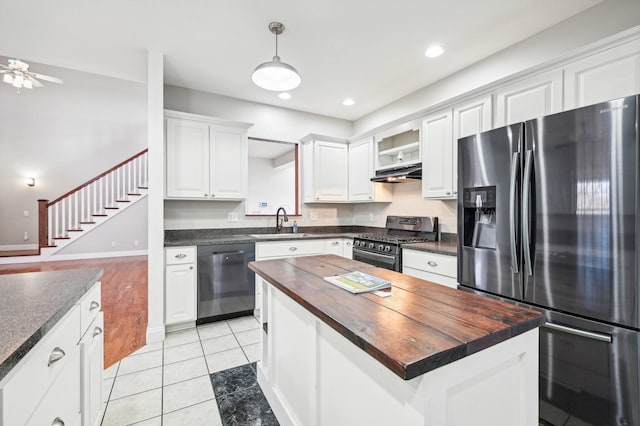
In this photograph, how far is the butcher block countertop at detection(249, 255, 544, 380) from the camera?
2.48 feet

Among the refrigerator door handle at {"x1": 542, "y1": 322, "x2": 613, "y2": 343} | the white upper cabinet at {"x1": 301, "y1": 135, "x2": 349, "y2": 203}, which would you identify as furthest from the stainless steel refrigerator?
the white upper cabinet at {"x1": 301, "y1": 135, "x2": 349, "y2": 203}

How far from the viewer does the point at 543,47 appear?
2430 mm

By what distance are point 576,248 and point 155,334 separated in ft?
11.3

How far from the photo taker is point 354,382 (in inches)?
41.6

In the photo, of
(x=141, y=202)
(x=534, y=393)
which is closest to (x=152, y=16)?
(x=534, y=393)

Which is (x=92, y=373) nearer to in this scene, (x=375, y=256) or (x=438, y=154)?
(x=375, y=256)

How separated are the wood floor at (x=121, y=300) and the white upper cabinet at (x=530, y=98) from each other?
12.9 feet

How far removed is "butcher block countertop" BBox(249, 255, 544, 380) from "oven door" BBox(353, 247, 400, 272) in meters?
1.48

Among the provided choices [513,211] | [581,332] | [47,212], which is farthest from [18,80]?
[581,332]

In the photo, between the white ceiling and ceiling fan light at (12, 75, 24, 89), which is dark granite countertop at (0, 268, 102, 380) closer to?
the white ceiling

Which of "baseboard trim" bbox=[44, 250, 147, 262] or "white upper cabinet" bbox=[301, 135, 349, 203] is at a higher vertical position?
"white upper cabinet" bbox=[301, 135, 349, 203]

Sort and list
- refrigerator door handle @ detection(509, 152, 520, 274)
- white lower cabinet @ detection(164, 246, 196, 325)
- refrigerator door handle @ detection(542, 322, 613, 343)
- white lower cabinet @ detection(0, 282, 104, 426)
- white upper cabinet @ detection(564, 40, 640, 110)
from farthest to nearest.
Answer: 1. white lower cabinet @ detection(164, 246, 196, 325)
2. refrigerator door handle @ detection(509, 152, 520, 274)
3. white upper cabinet @ detection(564, 40, 640, 110)
4. refrigerator door handle @ detection(542, 322, 613, 343)
5. white lower cabinet @ detection(0, 282, 104, 426)

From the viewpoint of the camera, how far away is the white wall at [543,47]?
2037 mm

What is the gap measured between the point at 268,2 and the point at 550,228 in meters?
2.46
